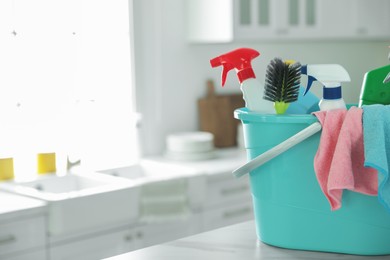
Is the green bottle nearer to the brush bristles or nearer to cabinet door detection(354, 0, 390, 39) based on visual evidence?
the brush bristles

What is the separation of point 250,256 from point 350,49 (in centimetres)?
356

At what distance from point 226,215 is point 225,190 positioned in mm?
130

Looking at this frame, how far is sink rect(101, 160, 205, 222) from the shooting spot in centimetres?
282

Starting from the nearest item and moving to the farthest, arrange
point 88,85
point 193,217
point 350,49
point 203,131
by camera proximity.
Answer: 1. point 193,217
2. point 88,85
3. point 203,131
4. point 350,49

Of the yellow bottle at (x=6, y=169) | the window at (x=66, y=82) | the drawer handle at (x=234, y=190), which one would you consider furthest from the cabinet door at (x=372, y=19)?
the yellow bottle at (x=6, y=169)

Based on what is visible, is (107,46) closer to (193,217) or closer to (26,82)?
(26,82)

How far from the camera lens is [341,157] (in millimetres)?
963

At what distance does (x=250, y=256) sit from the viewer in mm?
1062

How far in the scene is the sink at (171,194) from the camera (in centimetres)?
282

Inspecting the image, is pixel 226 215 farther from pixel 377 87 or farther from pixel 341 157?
pixel 341 157

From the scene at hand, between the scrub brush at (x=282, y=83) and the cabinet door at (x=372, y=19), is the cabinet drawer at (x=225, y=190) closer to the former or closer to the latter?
the cabinet door at (x=372, y=19)

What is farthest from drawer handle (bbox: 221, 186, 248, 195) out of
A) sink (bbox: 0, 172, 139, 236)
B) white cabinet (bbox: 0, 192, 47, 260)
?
white cabinet (bbox: 0, 192, 47, 260)

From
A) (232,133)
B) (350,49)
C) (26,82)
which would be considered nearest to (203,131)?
(232,133)

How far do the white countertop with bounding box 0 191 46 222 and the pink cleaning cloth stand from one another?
5.49 feet
